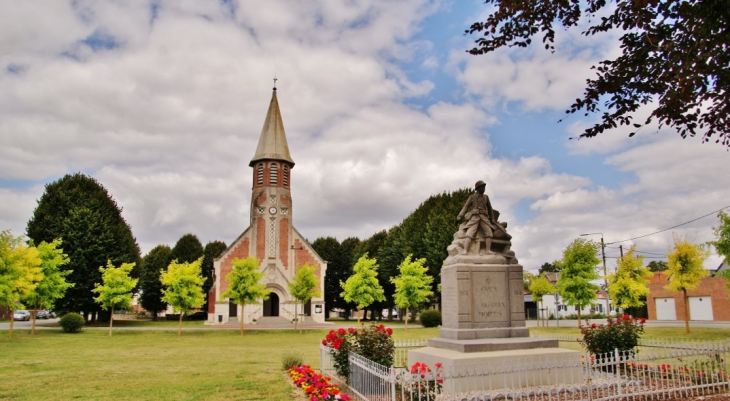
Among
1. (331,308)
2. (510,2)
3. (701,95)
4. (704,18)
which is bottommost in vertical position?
(331,308)

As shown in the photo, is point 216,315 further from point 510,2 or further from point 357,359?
A: point 510,2

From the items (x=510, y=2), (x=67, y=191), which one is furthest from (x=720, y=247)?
(x=67, y=191)

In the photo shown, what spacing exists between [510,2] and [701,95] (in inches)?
122

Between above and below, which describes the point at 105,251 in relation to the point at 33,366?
above

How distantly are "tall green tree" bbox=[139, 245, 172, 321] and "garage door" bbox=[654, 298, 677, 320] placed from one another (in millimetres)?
52355

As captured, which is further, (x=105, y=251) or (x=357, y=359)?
(x=105, y=251)

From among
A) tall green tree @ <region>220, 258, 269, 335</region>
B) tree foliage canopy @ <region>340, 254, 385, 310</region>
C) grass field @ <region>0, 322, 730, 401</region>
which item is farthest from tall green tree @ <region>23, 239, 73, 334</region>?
tree foliage canopy @ <region>340, 254, 385, 310</region>

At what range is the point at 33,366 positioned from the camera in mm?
14586

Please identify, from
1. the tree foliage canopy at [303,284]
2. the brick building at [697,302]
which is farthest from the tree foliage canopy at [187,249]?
the brick building at [697,302]

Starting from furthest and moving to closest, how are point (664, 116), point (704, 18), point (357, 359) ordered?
1. point (357, 359)
2. point (664, 116)
3. point (704, 18)

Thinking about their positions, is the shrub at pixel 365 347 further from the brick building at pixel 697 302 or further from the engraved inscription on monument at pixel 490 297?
the brick building at pixel 697 302

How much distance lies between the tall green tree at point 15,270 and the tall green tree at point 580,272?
3054 centimetres

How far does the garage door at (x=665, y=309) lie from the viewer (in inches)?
1791

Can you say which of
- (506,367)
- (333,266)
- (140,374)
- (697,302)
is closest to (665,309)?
(697,302)
